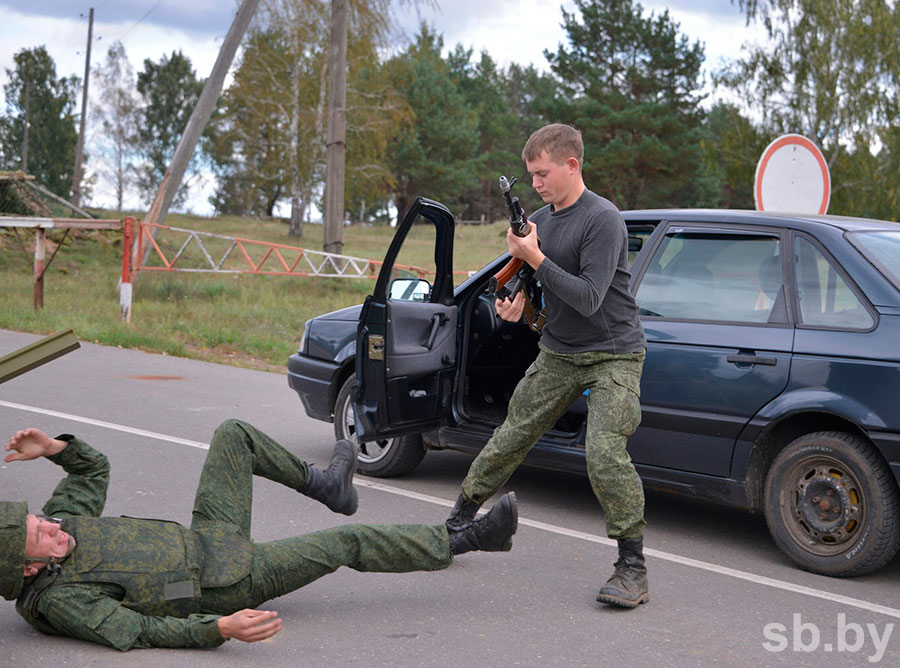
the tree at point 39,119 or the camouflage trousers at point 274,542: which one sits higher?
the tree at point 39,119

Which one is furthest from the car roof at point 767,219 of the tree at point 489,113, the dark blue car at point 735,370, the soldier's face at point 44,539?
the tree at point 489,113

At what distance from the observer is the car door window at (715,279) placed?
520 centimetres

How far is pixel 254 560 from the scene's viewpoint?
382 centimetres

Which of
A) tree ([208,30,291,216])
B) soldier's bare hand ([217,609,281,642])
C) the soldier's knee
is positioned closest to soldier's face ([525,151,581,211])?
the soldier's knee

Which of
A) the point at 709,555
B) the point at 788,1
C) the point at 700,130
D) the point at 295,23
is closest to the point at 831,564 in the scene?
the point at 709,555

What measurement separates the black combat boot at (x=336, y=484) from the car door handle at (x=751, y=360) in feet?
6.21

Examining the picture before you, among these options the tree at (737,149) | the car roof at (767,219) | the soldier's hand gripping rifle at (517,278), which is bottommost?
the soldier's hand gripping rifle at (517,278)

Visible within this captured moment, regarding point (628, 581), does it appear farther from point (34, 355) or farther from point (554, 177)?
point (34, 355)

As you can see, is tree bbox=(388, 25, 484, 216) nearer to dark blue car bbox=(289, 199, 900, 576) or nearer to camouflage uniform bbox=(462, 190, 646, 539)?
dark blue car bbox=(289, 199, 900, 576)

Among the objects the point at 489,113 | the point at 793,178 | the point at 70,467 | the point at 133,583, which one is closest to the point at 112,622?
the point at 133,583

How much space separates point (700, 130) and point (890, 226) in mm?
42199

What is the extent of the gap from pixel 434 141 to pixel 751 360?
54550 millimetres

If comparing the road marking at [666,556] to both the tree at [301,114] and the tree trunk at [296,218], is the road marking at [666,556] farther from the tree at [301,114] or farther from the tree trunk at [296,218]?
the tree trunk at [296,218]

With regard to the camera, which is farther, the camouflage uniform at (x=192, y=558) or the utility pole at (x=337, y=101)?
the utility pole at (x=337, y=101)
